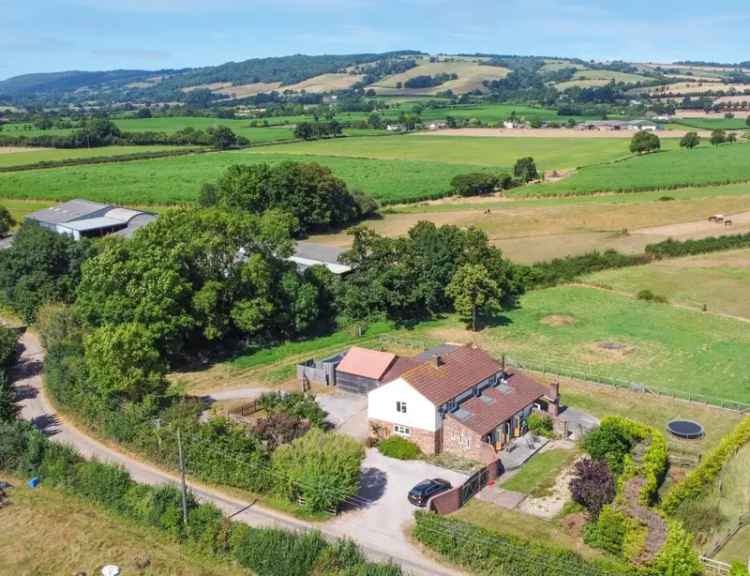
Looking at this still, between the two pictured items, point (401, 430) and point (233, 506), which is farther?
point (401, 430)

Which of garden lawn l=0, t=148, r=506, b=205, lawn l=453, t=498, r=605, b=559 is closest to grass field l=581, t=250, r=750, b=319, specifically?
lawn l=453, t=498, r=605, b=559

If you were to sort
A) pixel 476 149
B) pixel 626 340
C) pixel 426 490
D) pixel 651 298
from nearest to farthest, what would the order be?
pixel 426 490, pixel 626 340, pixel 651 298, pixel 476 149

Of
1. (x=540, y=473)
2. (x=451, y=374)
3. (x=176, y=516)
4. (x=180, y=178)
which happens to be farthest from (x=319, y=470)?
(x=180, y=178)

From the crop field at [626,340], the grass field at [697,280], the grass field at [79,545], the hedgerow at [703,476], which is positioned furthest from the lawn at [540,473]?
the grass field at [697,280]

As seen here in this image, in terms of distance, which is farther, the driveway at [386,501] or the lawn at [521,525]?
the driveway at [386,501]

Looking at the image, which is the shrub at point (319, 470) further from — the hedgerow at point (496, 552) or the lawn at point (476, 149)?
the lawn at point (476, 149)

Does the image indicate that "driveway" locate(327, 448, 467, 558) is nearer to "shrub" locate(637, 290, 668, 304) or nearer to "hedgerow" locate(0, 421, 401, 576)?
"hedgerow" locate(0, 421, 401, 576)

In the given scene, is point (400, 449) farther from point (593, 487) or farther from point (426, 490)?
point (593, 487)
